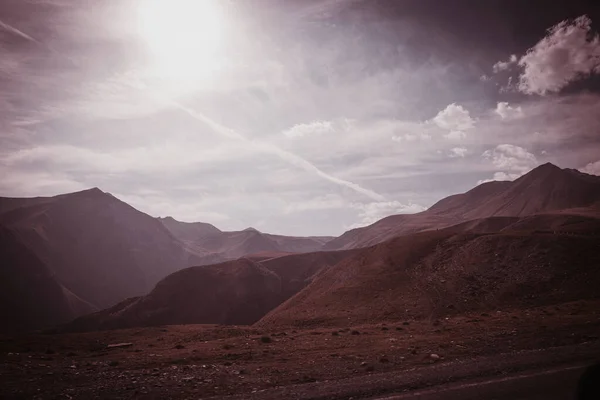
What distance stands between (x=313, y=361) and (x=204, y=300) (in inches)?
3452

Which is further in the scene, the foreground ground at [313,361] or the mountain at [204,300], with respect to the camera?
the mountain at [204,300]

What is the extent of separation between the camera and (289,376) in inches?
557

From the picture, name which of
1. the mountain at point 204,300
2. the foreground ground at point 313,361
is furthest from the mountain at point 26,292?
the foreground ground at point 313,361

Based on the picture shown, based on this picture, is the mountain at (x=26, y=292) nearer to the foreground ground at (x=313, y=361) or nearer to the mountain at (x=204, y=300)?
the mountain at (x=204, y=300)

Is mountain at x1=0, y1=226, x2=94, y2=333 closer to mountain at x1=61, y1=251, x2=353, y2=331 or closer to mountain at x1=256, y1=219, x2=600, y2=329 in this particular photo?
mountain at x1=61, y1=251, x2=353, y2=331

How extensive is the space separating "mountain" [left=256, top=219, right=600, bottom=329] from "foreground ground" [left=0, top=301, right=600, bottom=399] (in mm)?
7668

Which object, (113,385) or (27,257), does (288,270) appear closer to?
(27,257)

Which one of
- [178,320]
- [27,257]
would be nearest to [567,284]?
[178,320]

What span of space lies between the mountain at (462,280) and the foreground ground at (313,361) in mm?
7668

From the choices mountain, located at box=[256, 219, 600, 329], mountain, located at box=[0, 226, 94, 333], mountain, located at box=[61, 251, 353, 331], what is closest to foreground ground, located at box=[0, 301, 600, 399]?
mountain, located at box=[256, 219, 600, 329]

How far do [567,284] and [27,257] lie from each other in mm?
181488

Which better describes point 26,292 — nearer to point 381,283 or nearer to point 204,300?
point 204,300

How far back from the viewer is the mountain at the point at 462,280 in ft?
109

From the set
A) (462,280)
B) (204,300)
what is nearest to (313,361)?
(462,280)
